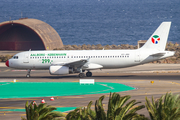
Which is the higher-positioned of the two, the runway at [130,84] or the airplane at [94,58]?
the airplane at [94,58]

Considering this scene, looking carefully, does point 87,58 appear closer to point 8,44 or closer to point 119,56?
point 119,56

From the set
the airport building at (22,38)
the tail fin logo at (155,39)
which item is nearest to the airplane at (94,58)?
the tail fin logo at (155,39)

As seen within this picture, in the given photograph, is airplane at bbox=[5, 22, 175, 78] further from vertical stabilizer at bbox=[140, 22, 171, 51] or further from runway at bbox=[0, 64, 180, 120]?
runway at bbox=[0, 64, 180, 120]

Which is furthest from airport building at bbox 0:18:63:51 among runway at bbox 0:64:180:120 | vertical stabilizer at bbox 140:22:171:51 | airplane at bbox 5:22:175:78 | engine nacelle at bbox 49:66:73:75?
vertical stabilizer at bbox 140:22:171:51

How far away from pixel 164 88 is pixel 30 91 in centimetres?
1372

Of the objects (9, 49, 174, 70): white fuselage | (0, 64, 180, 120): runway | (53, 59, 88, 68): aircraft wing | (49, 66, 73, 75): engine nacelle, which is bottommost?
(0, 64, 180, 120): runway

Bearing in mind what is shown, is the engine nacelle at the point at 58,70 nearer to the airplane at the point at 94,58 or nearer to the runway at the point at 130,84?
the airplane at the point at 94,58

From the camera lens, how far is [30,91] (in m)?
34.7

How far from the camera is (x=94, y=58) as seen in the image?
43875mm

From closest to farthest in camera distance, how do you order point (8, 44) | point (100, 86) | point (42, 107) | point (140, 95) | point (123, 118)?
point (123, 118) < point (42, 107) < point (140, 95) < point (100, 86) < point (8, 44)

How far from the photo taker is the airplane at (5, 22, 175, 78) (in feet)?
140

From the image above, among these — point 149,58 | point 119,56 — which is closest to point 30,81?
point 119,56

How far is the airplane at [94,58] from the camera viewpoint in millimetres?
42531

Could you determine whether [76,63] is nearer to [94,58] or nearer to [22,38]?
[94,58]
